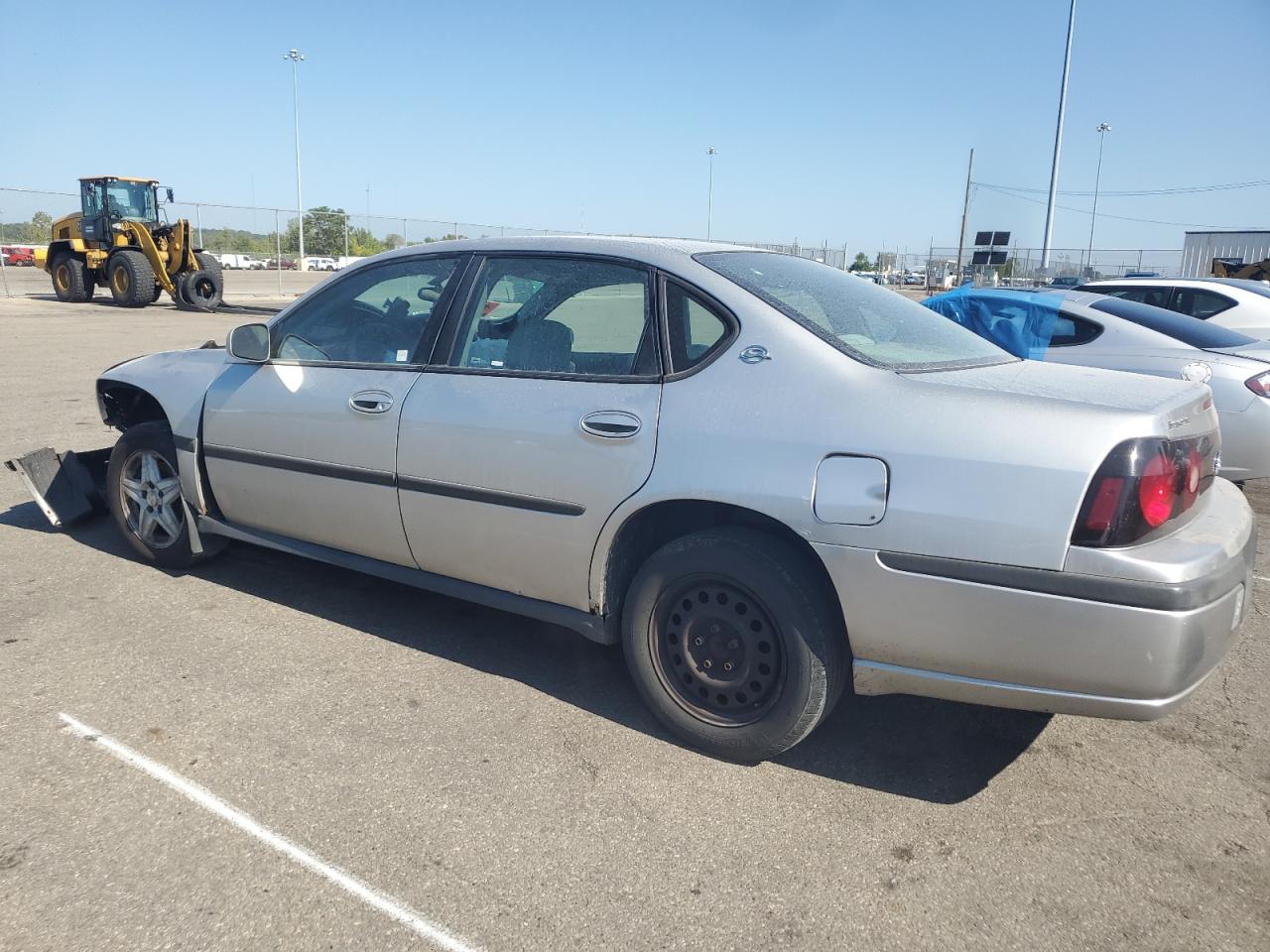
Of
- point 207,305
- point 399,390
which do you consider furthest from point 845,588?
point 207,305

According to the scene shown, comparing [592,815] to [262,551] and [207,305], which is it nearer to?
[262,551]

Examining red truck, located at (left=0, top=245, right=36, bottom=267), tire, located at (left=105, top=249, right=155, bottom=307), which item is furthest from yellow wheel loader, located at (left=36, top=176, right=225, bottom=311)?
red truck, located at (left=0, top=245, right=36, bottom=267)

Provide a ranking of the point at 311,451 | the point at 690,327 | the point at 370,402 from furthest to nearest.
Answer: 1. the point at 311,451
2. the point at 370,402
3. the point at 690,327

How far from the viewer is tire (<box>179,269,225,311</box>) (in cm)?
2186

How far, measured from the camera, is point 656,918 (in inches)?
92.2

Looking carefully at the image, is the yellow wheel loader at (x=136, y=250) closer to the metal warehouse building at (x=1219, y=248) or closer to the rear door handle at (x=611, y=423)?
the rear door handle at (x=611, y=423)

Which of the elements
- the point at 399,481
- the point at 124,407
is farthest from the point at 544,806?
the point at 124,407

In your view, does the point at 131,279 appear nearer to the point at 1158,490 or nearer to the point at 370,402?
the point at 370,402

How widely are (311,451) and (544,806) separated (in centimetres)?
183

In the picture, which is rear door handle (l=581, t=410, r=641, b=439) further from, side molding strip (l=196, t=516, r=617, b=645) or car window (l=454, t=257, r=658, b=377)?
side molding strip (l=196, t=516, r=617, b=645)

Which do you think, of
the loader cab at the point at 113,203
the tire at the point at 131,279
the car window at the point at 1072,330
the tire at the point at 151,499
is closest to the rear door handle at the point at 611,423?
the tire at the point at 151,499

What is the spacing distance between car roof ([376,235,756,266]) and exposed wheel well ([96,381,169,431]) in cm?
182

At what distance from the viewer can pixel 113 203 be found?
22891 mm

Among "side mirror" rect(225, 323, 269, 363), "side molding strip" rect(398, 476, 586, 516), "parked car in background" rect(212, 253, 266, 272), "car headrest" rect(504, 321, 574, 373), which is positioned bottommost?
"side molding strip" rect(398, 476, 586, 516)
